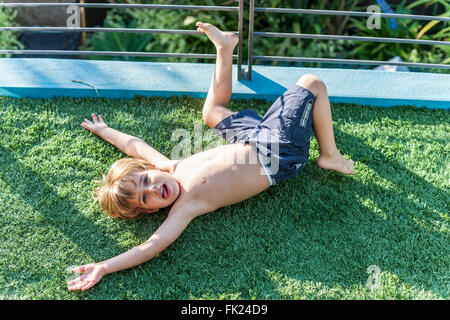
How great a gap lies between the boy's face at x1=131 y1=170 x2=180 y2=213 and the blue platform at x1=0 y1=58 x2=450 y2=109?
99 cm

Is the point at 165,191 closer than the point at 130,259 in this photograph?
No

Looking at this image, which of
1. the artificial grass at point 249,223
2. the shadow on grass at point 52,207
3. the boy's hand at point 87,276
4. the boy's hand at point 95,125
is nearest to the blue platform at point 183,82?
the artificial grass at point 249,223

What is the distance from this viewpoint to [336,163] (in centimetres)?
278

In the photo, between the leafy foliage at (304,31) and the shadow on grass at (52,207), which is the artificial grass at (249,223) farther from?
the leafy foliage at (304,31)

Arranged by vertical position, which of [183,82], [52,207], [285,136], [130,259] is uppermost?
[183,82]

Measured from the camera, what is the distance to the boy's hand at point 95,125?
306 cm

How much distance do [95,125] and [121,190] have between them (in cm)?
80

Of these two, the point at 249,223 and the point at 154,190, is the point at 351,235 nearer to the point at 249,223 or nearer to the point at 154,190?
the point at 249,223

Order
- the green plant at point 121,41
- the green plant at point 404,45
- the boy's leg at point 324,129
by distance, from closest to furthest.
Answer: the boy's leg at point 324,129 < the green plant at point 404,45 < the green plant at point 121,41

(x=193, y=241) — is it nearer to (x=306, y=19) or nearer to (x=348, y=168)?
(x=348, y=168)

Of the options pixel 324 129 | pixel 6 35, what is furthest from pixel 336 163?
pixel 6 35

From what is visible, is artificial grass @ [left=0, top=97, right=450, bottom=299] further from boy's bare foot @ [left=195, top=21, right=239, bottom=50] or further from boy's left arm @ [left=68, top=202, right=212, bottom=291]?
boy's bare foot @ [left=195, top=21, right=239, bottom=50]

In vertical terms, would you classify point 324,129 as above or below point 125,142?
above

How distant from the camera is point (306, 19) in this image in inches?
201
